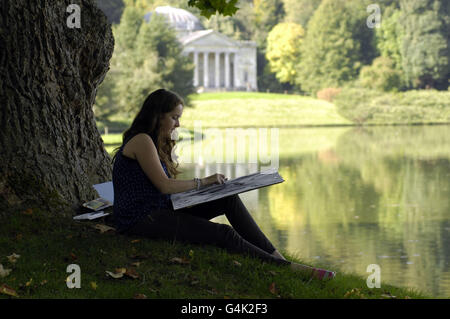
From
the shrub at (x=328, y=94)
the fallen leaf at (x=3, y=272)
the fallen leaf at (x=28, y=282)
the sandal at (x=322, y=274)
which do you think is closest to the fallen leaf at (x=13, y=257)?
the fallen leaf at (x=3, y=272)

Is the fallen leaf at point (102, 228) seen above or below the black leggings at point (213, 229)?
below

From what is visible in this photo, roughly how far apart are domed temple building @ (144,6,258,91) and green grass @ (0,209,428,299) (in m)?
62.8

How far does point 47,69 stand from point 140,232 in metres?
1.42

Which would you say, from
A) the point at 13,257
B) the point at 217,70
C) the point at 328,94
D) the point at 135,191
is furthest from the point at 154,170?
the point at 217,70

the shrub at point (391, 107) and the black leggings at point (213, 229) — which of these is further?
the shrub at point (391, 107)

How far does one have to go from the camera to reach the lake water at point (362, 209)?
29.4ft

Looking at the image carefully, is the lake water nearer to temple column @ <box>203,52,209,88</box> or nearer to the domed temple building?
the domed temple building

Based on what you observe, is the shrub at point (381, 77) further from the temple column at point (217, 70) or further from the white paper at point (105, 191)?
the white paper at point (105, 191)

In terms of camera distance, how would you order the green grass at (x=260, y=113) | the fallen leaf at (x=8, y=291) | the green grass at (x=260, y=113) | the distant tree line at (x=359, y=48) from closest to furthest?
the fallen leaf at (x=8, y=291) → the green grass at (x=260, y=113) → the green grass at (x=260, y=113) → the distant tree line at (x=359, y=48)

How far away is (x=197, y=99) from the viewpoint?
5491 centimetres

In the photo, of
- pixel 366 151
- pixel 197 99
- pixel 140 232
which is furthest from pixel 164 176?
pixel 197 99

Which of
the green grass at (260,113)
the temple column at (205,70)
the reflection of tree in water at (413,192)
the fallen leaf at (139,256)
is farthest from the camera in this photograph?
the temple column at (205,70)

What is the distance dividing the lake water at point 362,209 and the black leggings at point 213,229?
7.39 ft

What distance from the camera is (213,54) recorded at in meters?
73.1
